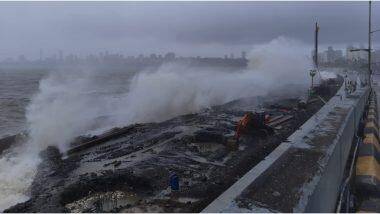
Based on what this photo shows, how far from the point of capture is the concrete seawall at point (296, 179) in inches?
313

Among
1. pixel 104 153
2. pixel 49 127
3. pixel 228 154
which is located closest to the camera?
pixel 228 154

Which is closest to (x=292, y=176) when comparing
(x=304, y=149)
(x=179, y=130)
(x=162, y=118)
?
(x=304, y=149)

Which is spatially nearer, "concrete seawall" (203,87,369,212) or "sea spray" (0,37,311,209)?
"concrete seawall" (203,87,369,212)

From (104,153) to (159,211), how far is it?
6.67m

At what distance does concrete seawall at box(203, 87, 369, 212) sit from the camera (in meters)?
7.95

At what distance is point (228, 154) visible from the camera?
13.8 m

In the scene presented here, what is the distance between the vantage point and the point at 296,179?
934 cm

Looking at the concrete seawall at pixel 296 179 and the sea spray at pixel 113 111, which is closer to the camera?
the concrete seawall at pixel 296 179

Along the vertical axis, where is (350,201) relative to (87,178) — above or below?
below

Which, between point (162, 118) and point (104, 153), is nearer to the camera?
point (104, 153)

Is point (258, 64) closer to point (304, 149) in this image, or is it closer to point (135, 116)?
point (135, 116)

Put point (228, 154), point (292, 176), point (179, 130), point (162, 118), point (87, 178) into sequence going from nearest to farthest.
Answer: point (292, 176), point (87, 178), point (228, 154), point (179, 130), point (162, 118)

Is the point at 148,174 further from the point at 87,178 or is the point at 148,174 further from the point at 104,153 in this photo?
the point at 104,153

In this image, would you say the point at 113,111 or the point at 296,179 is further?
the point at 113,111
